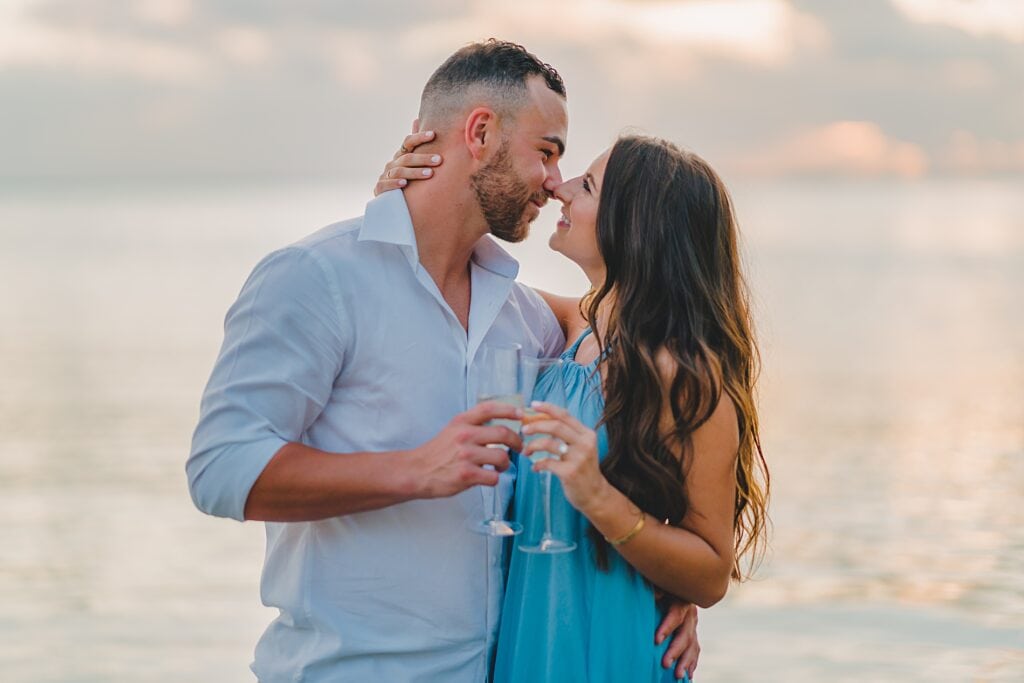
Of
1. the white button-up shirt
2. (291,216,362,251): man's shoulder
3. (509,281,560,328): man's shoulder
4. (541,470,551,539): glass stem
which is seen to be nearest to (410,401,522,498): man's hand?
(541,470,551,539): glass stem

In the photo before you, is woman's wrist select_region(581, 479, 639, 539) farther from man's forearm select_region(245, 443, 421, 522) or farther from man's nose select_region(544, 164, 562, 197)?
man's nose select_region(544, 164, 562, 197)

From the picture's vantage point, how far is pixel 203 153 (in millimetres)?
47000

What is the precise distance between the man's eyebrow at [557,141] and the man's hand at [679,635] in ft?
3.83

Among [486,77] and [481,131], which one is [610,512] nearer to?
[481,131]

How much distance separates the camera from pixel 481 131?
10.7 ft

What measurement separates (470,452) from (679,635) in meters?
0.85

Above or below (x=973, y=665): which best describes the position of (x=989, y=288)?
above

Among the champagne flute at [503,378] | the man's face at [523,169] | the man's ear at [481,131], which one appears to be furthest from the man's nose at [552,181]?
the champagne flute at [503,378]

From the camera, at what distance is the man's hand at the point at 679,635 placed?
311 cm

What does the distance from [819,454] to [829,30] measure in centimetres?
2986

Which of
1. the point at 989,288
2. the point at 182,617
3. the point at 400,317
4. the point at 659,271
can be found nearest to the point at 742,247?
the point at 659,271

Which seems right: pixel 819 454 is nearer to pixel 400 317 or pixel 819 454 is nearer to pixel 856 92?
pixel 400 317

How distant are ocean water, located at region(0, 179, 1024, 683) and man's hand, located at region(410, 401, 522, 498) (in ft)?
3.42

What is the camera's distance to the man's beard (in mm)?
3262
